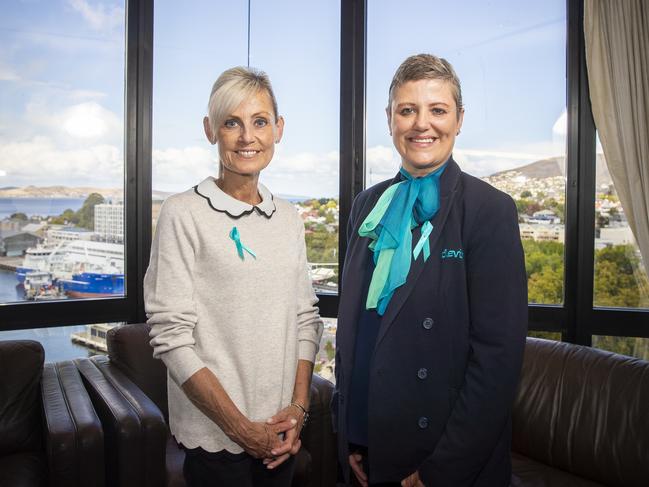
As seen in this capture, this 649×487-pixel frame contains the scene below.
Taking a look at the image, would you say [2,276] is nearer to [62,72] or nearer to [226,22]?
[62,72]

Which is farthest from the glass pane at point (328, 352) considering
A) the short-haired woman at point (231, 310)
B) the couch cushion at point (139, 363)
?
the short-haired woman at point (231, 310)

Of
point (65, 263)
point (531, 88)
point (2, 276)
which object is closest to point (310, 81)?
point (531, 88)

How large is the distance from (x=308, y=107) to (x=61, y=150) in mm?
1372

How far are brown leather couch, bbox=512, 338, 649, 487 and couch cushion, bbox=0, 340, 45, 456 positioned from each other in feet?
6.83

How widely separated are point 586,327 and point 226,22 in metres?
2.60

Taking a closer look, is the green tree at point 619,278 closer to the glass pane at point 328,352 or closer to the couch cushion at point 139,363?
the glass pane at point 328,352

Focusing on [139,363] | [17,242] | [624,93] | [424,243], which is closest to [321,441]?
[139,363]

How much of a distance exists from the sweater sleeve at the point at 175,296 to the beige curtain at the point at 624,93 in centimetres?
218

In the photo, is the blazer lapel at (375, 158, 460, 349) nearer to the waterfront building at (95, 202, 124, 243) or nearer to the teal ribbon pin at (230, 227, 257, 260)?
the teal ribbon pin at (230, 227, 257, 260)

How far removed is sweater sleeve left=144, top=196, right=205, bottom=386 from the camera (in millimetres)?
1216

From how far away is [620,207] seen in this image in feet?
8.78

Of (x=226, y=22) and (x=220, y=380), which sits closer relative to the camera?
(x=220, y=380)

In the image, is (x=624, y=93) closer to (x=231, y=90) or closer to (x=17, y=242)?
(x=231, y=90)

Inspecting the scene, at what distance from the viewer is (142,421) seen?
1920 millimetres
